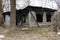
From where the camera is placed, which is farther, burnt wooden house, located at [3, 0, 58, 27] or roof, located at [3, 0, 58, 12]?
burnt wooden house, located at [3, 0, 58, 27]

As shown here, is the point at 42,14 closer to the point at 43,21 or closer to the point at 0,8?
the point at 43,21

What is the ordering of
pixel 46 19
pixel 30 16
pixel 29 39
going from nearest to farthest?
1. pixel 29 39
2. pixel 30 16
3. pixel 46 19

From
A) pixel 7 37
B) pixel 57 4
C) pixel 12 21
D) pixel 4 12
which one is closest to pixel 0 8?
pixel 4 12

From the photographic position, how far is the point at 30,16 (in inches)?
835

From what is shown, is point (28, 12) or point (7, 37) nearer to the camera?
point (7, 37)

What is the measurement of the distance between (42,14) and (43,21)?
0.89 meters

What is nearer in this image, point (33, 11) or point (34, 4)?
point (34, 4)

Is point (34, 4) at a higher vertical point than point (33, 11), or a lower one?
higher

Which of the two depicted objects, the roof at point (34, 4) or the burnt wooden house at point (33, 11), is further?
the burnt wooden house at point (33, 11)

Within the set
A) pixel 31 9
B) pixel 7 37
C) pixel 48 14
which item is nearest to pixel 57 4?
pixel 48 14

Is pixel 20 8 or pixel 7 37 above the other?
pixel 20 8

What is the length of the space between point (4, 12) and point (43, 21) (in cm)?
518

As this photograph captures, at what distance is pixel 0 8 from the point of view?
72.2 feet

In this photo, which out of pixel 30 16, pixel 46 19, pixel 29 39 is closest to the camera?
pixel 29 39
